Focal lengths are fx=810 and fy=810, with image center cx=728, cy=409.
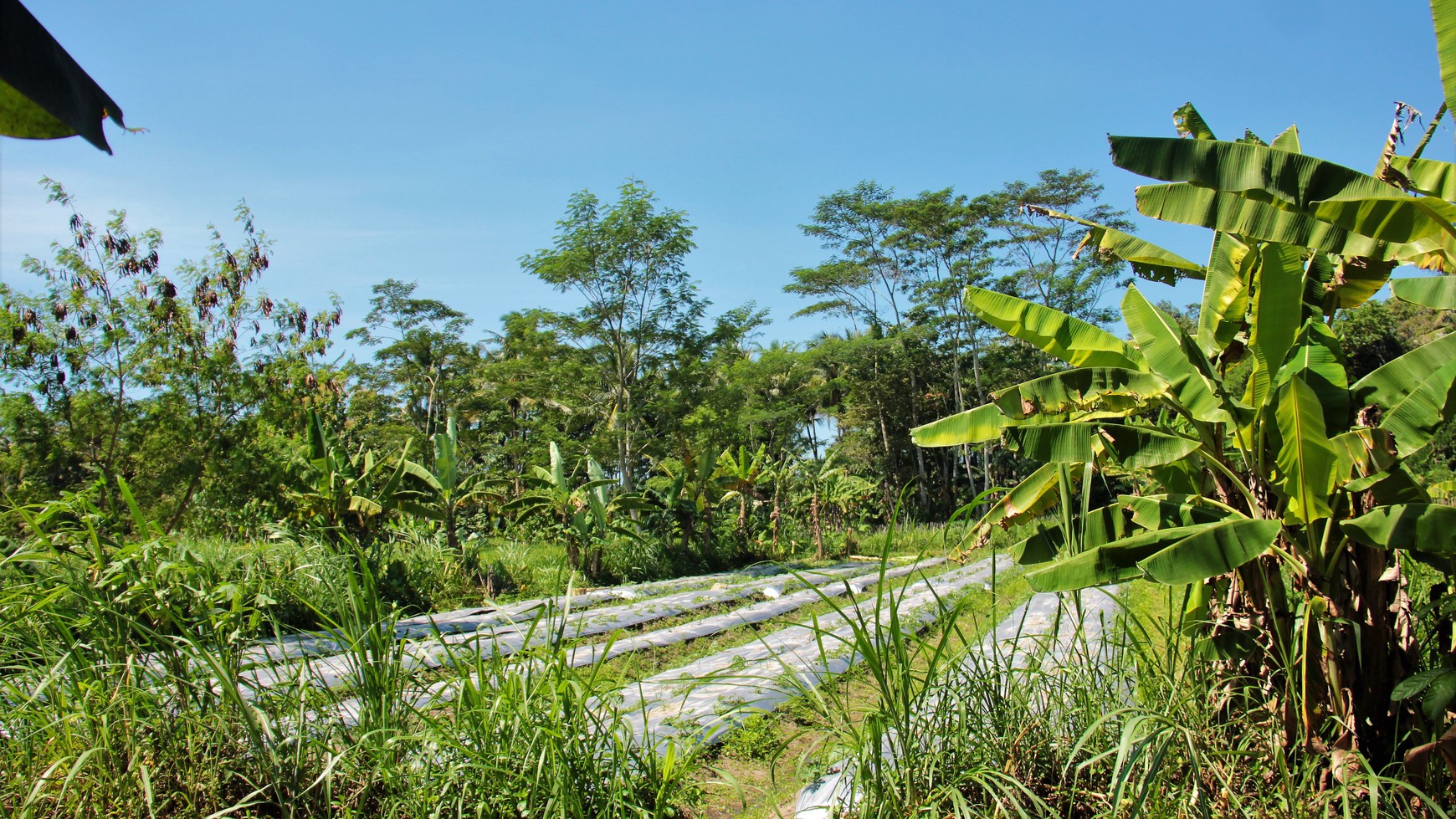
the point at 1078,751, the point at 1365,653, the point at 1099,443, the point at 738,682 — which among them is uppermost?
the point at 1099,443

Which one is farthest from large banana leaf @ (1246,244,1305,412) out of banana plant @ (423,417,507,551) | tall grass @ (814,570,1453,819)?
banana plant @ (423,417,507,551)

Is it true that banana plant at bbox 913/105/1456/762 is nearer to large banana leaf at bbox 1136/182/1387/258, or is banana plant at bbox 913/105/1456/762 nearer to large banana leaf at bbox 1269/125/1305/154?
large banana leaf at bbox 1136/182/1387/258

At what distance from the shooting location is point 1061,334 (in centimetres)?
367

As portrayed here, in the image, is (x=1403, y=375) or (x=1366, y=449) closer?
(x=1366, y=449)

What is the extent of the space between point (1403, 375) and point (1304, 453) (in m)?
0.75

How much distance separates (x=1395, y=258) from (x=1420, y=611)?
4.37ft

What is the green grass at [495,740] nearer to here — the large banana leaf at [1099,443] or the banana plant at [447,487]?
the large banana leaf at [1099,443]

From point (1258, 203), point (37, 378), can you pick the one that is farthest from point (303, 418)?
point (1258, 203)

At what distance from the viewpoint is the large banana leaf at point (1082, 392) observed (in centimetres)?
345

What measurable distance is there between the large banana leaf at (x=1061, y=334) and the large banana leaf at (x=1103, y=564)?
3.37 feet

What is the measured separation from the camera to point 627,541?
472 inches

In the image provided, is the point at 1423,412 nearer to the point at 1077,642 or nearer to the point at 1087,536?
the point at 1087,536

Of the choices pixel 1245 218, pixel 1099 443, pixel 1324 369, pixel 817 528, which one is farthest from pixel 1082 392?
pixel 817 528

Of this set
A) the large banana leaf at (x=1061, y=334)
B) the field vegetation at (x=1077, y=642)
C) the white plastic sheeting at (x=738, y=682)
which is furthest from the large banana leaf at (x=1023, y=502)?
the large banana leaf at (x=1061, y=334)
